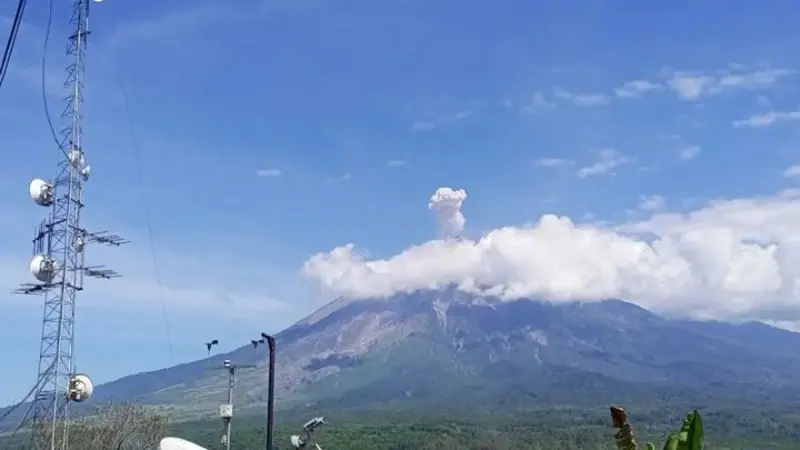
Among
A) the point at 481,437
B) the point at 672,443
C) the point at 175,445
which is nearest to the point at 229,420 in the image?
the point at 175,445

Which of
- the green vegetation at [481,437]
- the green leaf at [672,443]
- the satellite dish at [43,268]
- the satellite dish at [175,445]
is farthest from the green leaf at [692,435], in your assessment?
the green vegetation at [481,437]

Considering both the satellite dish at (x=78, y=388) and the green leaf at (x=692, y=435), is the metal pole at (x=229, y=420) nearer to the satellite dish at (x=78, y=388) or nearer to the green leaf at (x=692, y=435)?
the satellite dish at (x=78, y=388)

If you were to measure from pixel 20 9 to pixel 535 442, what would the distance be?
15637cm

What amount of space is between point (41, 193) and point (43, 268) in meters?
2.35

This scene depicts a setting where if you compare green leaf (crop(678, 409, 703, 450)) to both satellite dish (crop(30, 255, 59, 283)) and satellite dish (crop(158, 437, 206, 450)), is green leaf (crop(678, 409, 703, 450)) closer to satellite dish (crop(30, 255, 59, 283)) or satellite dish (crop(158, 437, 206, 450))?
satellite dish (crop(158, 437, 206, 450))

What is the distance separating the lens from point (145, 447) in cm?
4775

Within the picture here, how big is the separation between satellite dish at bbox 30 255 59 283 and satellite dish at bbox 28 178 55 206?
1.74 metres

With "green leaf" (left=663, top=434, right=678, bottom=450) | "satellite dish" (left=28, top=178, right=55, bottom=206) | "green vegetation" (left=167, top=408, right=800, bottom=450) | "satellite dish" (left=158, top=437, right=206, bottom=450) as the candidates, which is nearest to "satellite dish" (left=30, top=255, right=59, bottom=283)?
"satellite dish" (left=28, top=178, right=55, bottom=206)

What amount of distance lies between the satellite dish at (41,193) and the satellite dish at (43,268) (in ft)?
5.71

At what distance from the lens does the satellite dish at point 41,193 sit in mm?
29594

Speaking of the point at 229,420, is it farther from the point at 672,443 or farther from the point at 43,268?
the point at 672,443

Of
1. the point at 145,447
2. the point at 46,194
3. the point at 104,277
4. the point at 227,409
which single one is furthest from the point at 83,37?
the point at 145,447

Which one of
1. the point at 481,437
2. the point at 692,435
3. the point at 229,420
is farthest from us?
the point at 481,437

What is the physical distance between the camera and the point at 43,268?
29.3 m
